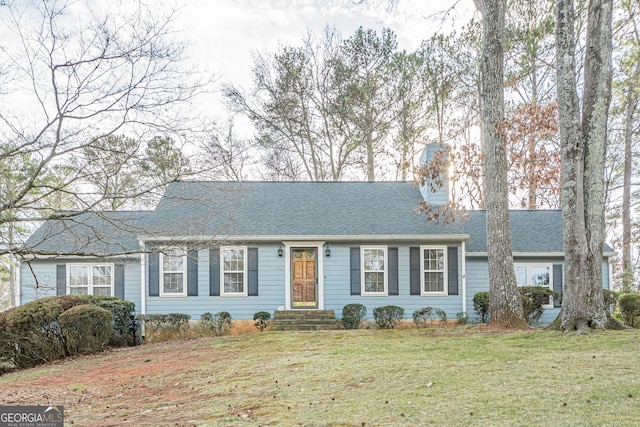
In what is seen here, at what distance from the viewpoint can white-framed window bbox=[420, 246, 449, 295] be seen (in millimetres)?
13891

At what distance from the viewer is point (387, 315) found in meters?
13.3

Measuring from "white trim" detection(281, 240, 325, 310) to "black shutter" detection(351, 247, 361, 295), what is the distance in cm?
87

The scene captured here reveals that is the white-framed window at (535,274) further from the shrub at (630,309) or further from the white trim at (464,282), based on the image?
the shrub at (630,309)

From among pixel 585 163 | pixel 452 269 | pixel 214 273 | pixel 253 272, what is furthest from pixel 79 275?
pixel 585 163

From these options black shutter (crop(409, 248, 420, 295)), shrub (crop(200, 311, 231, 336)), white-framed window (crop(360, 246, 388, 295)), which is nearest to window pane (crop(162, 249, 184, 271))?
shrub (crop(200, 311, 231, 336))

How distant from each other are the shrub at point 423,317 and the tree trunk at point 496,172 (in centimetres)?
261

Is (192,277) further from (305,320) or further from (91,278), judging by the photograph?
(305,320)

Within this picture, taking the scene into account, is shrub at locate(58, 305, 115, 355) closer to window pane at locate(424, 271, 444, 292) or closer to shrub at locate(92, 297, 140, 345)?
shrub at locate(92, 297, 140, 345)

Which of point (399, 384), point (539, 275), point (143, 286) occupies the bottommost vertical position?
point (399, 384)

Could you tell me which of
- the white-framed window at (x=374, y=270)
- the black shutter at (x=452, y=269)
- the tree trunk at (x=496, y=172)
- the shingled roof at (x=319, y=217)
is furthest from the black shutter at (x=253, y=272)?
the tree trunk at (x=496, y=172)

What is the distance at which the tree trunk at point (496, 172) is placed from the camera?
10.9m

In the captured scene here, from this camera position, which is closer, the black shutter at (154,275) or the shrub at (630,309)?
the shrub at (630,309)

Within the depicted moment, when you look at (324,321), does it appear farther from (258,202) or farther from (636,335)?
(636,335)

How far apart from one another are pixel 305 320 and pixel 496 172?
624 centimetres
